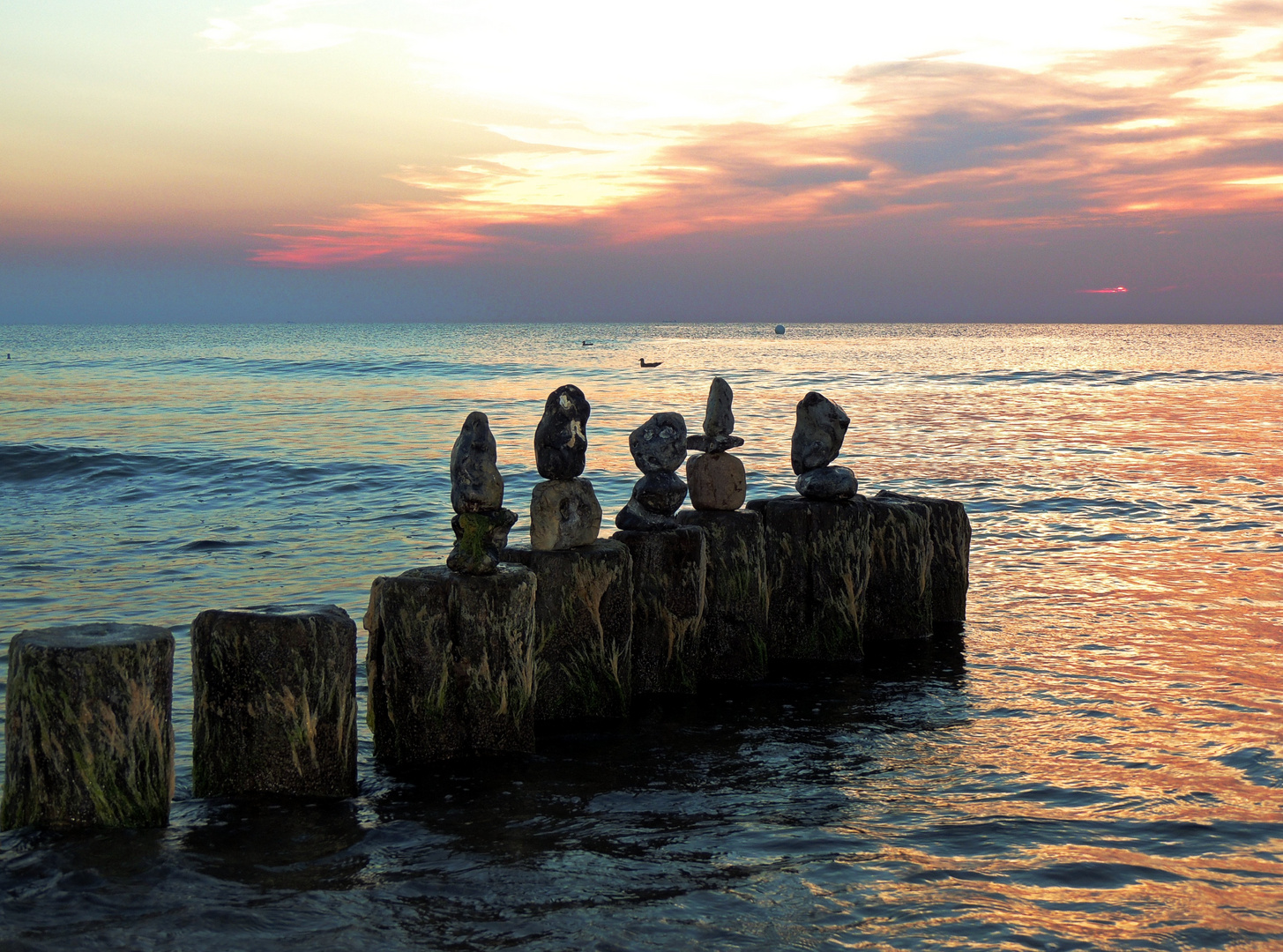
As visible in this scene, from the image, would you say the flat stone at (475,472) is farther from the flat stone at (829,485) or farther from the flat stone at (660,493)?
the flat stone at (829,485)

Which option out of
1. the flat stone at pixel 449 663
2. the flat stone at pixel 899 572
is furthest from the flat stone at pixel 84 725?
the flat stone at pixel 899 572

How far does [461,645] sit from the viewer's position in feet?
20.2

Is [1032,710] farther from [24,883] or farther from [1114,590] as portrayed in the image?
[24,883]

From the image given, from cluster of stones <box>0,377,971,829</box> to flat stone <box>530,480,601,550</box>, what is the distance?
0.01 m

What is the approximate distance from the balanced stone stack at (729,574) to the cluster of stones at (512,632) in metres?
0.02

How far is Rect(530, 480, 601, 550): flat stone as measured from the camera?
706 cm

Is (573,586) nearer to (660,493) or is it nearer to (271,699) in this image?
(660,493)

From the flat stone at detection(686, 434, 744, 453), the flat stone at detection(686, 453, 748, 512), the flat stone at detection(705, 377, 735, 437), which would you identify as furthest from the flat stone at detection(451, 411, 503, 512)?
the flat stone at detection(705, 377, 735, 437)

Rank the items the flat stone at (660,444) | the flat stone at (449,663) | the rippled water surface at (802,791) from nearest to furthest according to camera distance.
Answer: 1. the rippled water surface at (802,791)
2. the flat stone at (449,663)
3. the flat stone at (660,444)

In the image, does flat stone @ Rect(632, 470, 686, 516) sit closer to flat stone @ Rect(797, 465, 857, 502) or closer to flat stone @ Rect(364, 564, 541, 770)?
flat stone @ Rect(797, 465, 857, 502)

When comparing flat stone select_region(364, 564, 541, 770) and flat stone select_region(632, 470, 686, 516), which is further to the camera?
flat stone select_region(632, 470, 686, 516)

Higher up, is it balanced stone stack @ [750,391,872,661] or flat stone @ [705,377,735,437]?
flat stone @ [705,377,735,437]

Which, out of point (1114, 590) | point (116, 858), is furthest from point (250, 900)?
point (1114, 590)

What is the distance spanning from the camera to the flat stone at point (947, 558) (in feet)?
30.6
